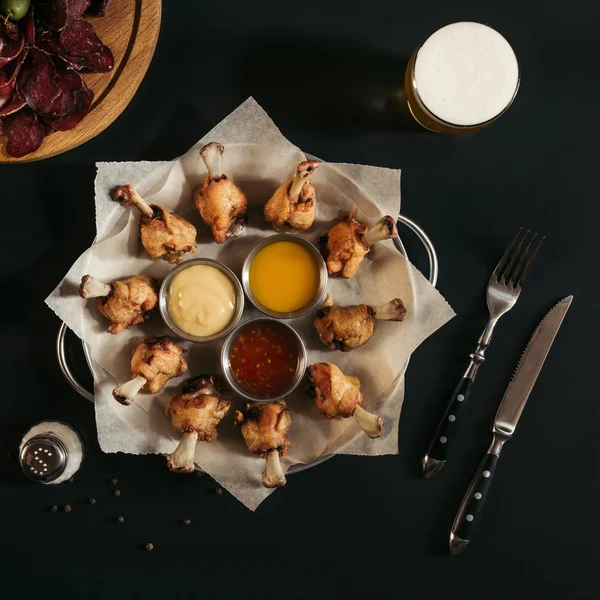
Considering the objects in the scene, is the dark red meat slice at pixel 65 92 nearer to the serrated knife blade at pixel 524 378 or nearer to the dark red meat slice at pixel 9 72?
the dark red meat slice at pixel 9 72

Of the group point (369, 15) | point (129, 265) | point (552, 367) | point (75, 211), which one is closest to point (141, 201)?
point (129, 265)

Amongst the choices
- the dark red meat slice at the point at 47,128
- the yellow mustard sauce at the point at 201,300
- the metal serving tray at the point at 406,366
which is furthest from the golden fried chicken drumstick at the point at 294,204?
the dark red meat slice at the point at 47,128

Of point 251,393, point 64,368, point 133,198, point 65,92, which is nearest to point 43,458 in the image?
point 64,368

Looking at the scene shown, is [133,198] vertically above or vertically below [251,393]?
above

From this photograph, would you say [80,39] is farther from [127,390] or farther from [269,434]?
[269,434]

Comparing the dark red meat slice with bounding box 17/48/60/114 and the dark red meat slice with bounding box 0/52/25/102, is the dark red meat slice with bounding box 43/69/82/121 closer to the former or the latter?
the dark red meat slice with bounding box 17/48/60/114

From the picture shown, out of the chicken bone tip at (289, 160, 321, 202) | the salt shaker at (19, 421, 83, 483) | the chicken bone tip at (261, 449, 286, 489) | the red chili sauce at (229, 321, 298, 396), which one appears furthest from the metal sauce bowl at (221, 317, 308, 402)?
the salt shaker at (19, 421, 83, 483)
